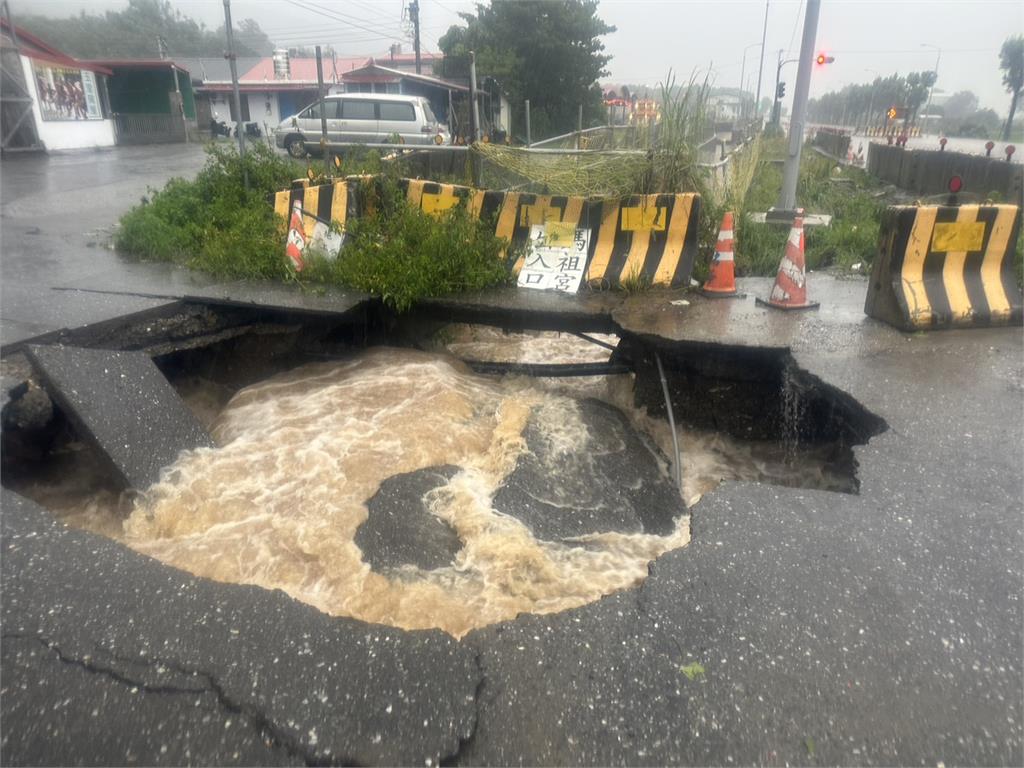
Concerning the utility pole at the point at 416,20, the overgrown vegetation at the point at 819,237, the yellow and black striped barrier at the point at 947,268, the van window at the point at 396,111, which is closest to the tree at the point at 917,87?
the utility pole at the point at 416,20

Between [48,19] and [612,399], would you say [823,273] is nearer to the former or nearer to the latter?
[612,399]

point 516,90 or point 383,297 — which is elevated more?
point 516,90

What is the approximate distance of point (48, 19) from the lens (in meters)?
24.8

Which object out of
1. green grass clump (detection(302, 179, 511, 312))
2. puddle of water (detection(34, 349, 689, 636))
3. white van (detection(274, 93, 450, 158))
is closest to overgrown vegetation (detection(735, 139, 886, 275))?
green grass clump (detection(302, 179, 511, 312))

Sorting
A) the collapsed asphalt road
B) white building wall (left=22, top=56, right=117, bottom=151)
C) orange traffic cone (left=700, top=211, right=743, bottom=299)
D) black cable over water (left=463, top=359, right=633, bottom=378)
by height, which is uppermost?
white building wall (left=22, top=56, right=117, bottom=151)

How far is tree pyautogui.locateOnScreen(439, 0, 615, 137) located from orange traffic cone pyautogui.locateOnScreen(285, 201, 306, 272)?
2483 centimetres

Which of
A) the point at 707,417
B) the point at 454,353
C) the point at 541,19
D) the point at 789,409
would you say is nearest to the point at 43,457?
the point at 454,353

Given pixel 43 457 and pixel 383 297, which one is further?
pixel 383 297

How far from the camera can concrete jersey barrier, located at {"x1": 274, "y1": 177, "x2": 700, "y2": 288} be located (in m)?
6.02

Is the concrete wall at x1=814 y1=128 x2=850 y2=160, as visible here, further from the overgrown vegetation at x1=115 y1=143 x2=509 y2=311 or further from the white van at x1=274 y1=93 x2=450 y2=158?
the overgrown vegetation at x1=115 y1=143 x2=509 y2=311

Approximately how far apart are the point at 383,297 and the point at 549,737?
4.41 metres

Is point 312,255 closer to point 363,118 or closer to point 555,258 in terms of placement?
point 555,258

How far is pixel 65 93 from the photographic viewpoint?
21812mm

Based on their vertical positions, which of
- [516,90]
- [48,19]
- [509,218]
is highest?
[48,19]
